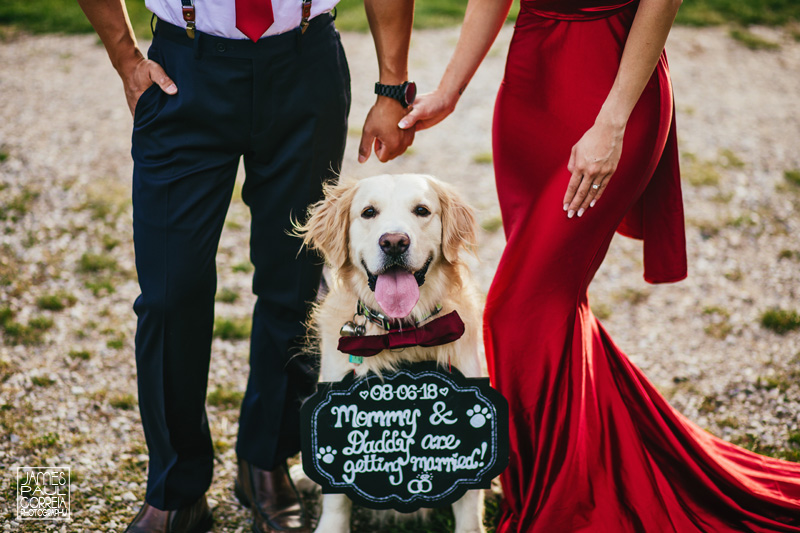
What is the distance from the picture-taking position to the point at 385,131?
2596 millimetres

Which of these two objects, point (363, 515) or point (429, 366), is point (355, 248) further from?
point (363, 515)

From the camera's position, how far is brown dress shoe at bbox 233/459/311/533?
2.59 metres

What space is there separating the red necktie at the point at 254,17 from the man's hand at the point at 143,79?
0.31 meters

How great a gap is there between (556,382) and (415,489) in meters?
0.66

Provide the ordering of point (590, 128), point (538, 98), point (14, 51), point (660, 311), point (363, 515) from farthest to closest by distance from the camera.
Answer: point (14, 51) → point (660, 311) → point (363, 515) → point (538, 98) → point (590, 128)

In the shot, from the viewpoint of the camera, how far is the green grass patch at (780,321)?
158 inches

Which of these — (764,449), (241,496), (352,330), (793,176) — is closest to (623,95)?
(352,330)

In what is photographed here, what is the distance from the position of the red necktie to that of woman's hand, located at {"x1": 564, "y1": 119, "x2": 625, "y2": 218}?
1101 mm

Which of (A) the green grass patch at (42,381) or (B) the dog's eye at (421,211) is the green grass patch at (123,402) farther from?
(B) the dog's eye at (421,211)

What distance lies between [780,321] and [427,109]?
2843mm

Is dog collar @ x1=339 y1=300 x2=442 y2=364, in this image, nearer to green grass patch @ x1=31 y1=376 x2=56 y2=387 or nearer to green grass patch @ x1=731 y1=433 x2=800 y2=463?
green grass patch @ x1=731 y1=433 x2=800 y2=463

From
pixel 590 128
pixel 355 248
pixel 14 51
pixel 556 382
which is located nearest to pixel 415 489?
pixel 556 382

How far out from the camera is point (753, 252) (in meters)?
4.93

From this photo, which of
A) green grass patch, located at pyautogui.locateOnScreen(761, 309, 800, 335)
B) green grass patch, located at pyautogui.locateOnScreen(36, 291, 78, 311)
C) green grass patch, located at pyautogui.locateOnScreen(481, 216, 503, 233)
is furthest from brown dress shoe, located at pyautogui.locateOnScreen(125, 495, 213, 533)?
green grass patch, located at pyautogui.locateOnScreen(761, 309, 800, 335)
